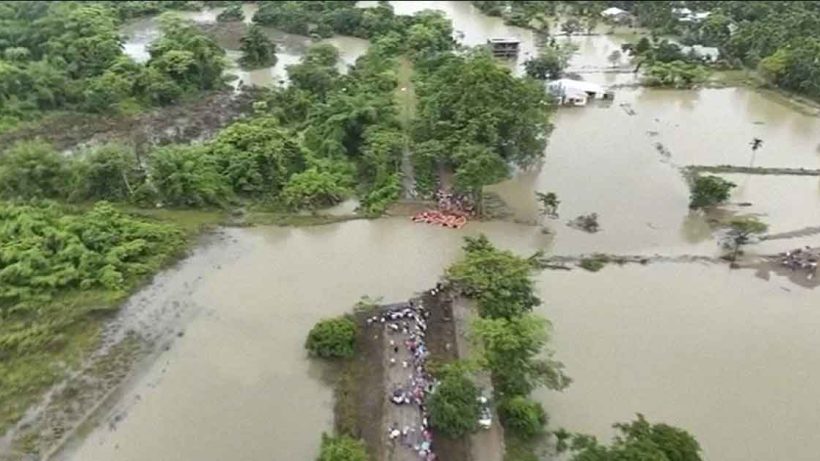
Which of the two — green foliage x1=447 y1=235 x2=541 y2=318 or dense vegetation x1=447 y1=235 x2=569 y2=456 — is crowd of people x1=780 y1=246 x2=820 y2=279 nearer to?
green foliage x1=447 y1=235 x2=541 y2=318

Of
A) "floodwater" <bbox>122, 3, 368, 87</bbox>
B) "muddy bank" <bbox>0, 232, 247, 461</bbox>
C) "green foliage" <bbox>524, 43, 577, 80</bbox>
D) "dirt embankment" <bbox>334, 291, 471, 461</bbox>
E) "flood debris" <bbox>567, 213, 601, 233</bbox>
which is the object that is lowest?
"muddy bank" <bbox>0, 232, 247, 461</bbox>

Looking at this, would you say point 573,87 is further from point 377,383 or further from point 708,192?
point 377,383

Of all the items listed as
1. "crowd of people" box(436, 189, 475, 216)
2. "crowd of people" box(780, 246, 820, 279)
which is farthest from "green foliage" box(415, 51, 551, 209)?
"crowd of people" box(780, 246, 820, 279)

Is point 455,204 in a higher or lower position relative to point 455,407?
lower

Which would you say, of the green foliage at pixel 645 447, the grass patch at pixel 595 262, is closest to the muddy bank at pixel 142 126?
the grass patch at pixel 595 262

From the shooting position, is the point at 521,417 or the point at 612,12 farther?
the point at 612,12

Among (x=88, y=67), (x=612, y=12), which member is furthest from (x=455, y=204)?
(x=612, y=12)

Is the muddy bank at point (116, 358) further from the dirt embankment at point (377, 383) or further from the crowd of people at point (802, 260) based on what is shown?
the crowd of people at point (802, 260)

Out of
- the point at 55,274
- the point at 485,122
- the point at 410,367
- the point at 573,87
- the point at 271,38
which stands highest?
the point at 485,122
